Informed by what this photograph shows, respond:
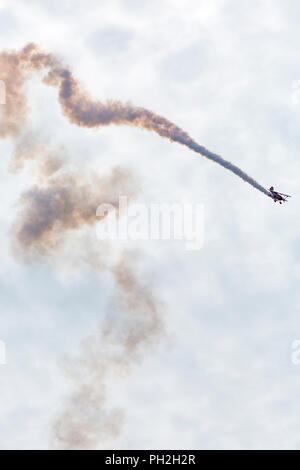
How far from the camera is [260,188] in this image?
151 metres
